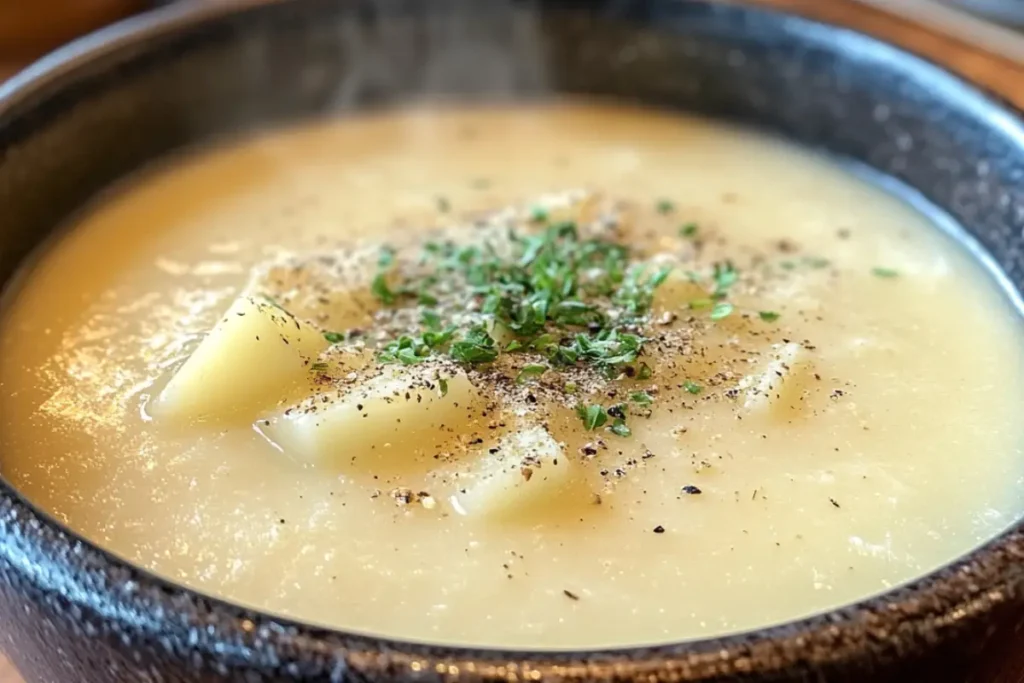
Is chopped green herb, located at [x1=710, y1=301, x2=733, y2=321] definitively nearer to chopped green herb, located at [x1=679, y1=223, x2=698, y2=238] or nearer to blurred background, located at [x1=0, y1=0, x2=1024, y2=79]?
chopped green herb, located at [x1=679, y1=223, x2=698, y2=238]

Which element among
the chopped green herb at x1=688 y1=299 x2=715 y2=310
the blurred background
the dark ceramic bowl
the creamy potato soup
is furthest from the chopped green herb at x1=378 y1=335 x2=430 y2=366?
the blurred background

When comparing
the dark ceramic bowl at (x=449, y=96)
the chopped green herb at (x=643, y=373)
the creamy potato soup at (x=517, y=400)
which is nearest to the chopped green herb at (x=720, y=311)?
the creamy potato soup at (x=517, y=400)

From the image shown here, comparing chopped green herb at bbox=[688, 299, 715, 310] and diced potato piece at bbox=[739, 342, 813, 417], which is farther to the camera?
chopped green herb at bbox=[688, 299, 715, 310]

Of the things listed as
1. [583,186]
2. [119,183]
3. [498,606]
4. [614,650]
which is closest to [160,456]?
[498,606]

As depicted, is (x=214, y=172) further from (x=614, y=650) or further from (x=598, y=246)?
(x=614, y=650)

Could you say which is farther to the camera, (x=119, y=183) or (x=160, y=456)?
(x=119, y=183)

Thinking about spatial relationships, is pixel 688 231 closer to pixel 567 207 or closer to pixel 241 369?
pixel 567 207
